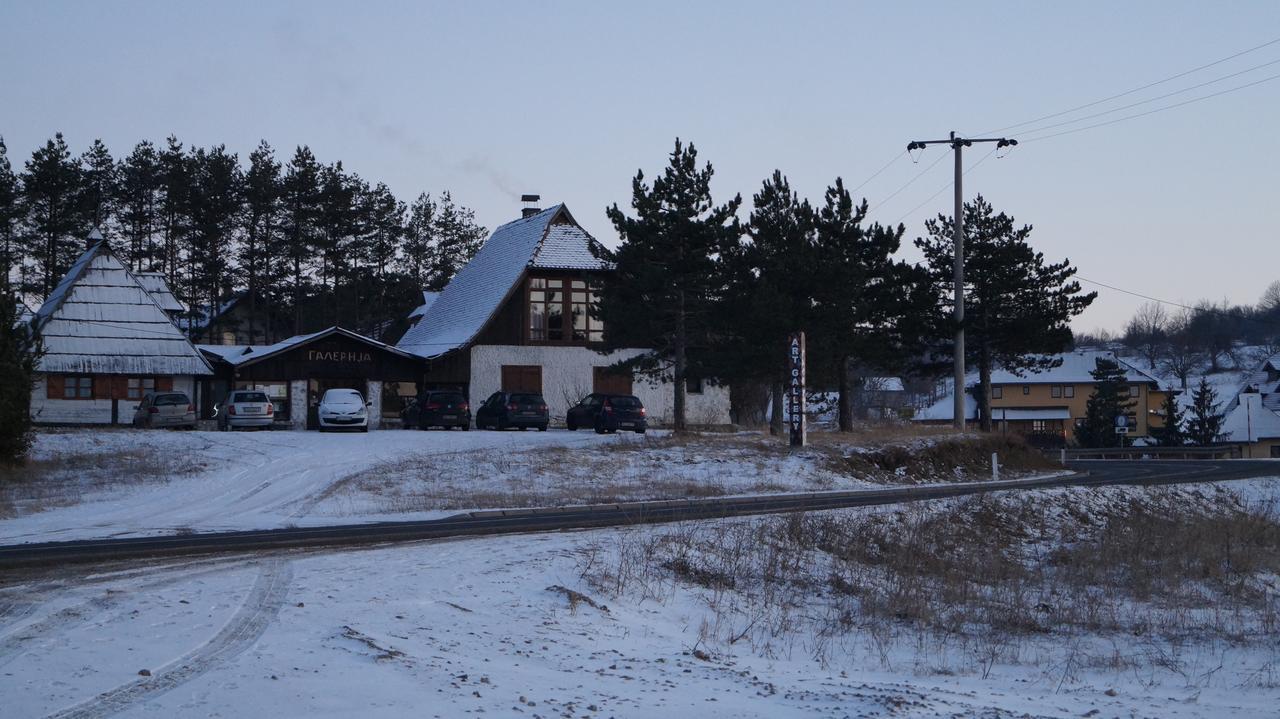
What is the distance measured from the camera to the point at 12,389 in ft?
97.3

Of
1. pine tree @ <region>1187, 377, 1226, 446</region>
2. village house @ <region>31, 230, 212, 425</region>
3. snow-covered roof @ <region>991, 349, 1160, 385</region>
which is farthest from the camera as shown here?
snow-covered roof @ <region>991, 349, 1160, 385</region>

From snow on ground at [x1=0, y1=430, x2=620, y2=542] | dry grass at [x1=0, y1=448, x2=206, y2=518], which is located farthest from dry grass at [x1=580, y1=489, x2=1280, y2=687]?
dry grass at [x1=0, y1=448, x2=206, y2=518]

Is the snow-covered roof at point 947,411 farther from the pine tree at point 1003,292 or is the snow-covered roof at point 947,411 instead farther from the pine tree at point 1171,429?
the pine tree at point 1003,292

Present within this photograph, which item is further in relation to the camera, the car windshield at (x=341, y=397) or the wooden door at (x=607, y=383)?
the wooden door at (x=607, y=383)

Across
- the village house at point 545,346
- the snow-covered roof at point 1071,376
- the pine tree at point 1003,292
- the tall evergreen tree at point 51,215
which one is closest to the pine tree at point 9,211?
the tall evergreen tree at point 51,215

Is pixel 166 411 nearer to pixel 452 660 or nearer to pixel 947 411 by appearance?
pixel 452 660

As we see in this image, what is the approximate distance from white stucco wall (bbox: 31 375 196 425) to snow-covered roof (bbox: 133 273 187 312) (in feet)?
34.8

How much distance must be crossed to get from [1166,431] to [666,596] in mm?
75094

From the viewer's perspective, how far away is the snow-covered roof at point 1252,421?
95875 mm

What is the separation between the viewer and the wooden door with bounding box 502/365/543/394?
54.2 metres

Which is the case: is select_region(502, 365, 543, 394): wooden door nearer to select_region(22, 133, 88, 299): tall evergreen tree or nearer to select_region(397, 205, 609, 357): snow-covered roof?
select_region(397, 205, 609, 357): snow-covered roof

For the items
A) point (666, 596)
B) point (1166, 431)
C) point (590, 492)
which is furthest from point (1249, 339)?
point (666, 596)

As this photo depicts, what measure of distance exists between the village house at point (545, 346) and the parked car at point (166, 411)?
458 inches

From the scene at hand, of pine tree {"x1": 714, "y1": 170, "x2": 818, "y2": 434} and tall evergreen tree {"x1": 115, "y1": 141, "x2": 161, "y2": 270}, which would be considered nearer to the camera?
pine tree {"x1": 714, "y1": 170, "x2": 818, "y2": 434}
